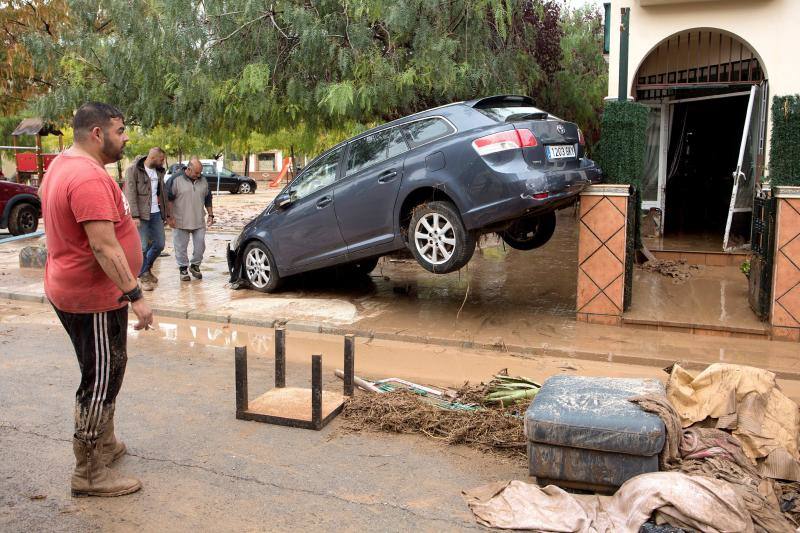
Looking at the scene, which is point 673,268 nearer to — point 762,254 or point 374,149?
point 762,254

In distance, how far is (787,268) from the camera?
768cm

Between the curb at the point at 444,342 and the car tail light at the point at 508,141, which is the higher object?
the car tail light at the point at 508,141

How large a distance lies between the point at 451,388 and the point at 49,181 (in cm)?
355

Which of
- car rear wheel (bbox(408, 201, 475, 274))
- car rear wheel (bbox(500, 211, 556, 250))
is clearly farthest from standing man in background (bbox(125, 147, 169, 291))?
car rear wheel (bbox(500, 211, 556, 250))

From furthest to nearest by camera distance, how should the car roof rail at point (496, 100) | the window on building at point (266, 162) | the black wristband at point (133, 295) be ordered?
the window on building at point (266, 162) → the car roof rail at point (496, 100) → the black wristband at point (133, 295)

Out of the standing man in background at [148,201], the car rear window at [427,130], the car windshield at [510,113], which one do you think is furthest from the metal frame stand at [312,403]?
the standing man in background at [148,201]

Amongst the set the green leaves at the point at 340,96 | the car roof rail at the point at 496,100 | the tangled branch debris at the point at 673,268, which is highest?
the green leaves at the point at 340,96

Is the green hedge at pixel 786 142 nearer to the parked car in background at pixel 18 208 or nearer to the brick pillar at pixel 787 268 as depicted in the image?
the brick pillar at pixel 787 268

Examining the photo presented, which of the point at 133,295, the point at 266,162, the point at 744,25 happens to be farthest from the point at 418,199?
the point at 266,162

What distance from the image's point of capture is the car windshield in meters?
7.74

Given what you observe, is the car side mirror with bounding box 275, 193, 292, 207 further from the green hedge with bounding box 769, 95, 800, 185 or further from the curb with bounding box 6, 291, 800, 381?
the green hedge with bounding box 769, 95, 800, 185

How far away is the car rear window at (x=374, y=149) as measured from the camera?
845 cm

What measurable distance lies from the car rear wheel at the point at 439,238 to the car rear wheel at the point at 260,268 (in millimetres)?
2551

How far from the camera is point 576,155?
26.1ft
